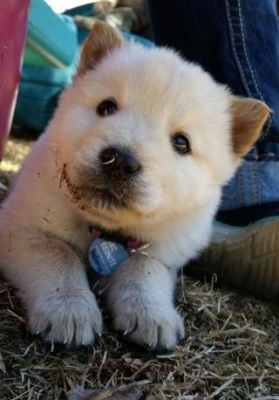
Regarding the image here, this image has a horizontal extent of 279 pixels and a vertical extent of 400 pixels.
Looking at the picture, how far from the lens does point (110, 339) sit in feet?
7.84

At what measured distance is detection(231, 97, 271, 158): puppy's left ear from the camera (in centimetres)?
291

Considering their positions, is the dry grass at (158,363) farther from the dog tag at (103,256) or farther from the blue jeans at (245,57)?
the blue jeans at (245,57)

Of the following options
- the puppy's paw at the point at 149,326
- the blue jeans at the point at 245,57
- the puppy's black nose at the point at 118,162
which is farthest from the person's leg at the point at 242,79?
the puppy's black nose at the point at 118,162

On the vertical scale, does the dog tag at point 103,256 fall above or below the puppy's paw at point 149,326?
above

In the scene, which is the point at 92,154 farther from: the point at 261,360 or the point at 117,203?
the point at 261,360

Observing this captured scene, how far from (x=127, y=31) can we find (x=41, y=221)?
15.0ft

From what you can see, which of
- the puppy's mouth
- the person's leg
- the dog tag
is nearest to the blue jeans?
the person's leg

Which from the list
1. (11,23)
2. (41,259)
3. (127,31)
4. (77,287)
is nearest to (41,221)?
(41,259)

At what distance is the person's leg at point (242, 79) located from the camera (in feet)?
11.0

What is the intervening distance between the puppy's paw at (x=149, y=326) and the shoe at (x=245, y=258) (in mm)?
890

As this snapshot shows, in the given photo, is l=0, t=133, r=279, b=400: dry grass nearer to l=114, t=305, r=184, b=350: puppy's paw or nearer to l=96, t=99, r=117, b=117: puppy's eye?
l=114, t=305, r=184, b=350: puppy's paw

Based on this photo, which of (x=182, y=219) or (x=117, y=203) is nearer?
(x=117, y=203)

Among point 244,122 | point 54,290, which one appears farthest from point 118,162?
point 244,122

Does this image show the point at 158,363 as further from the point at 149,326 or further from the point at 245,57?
the point at 245,57
